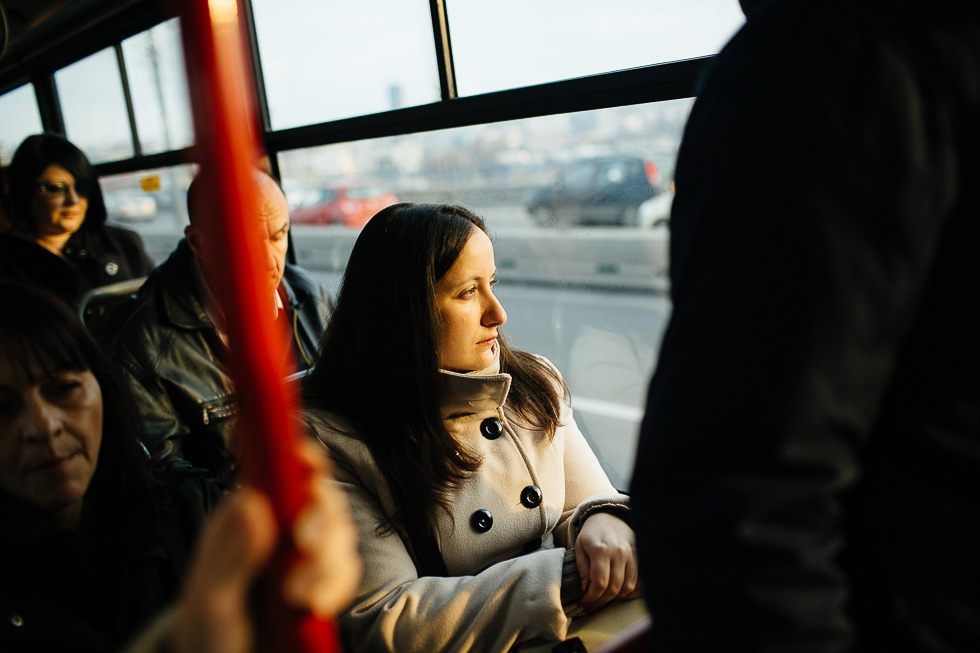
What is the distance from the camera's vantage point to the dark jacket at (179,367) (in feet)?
7.49

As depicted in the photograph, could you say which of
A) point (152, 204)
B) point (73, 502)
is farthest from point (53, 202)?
point (73, 502)

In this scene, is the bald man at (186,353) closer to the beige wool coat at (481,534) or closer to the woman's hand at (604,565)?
the beige wool coat at (481,534)

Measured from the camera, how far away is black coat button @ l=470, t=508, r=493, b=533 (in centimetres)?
151

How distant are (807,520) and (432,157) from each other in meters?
2.36

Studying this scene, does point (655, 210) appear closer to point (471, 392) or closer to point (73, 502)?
point (471, 392)

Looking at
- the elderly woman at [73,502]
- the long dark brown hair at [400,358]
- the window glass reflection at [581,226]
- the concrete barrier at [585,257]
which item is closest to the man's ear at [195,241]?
the concrete barrier at [585,257]

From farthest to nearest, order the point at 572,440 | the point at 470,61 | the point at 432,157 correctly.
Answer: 1. the point at 432,157
2. the point at 470,61
3. the point at 572,440

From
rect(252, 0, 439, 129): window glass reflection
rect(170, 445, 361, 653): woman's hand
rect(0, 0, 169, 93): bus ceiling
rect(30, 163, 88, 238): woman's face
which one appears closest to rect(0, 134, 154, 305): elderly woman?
rect(30, 163, 88, 238): woman's face

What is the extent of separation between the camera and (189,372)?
7.80 feet

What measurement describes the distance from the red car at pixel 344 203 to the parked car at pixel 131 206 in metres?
1.00

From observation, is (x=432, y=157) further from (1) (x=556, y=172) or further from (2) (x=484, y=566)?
(2) (x=484, y=566)

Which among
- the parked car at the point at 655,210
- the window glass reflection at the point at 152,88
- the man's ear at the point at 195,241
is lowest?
the parked car at the point at 655,210

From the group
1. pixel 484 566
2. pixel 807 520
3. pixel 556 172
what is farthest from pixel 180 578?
pixel 556 172

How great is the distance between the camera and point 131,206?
4848 mm
